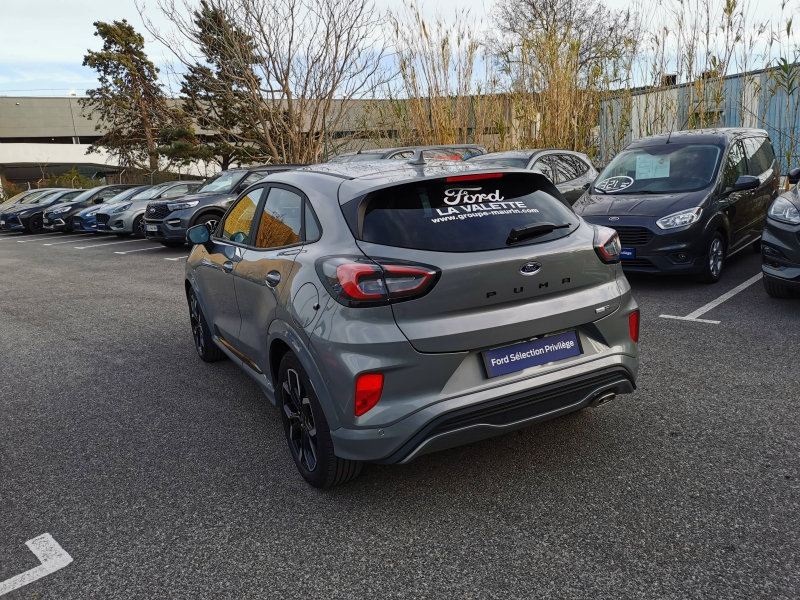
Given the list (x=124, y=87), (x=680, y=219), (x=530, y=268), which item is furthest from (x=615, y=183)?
(x=124, y=87)

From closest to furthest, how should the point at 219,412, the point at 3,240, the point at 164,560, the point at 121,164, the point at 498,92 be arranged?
the point at 164,560, the point at 219,412, the point at 498,92, the point at 3,240, the point at 121,164

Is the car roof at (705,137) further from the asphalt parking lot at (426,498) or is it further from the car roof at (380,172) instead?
the car roof at (380,172)

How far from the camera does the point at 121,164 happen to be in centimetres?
4631

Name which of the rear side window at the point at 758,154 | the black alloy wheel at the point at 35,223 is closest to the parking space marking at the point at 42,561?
the rear side window at the point at 758,154

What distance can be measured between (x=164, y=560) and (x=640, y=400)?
293 cm

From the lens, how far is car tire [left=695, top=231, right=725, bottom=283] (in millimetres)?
7465

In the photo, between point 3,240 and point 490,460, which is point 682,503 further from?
point 3,240

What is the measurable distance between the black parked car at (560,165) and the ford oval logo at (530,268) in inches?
272

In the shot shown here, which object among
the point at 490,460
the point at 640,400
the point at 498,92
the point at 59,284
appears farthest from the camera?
the point at 498,92

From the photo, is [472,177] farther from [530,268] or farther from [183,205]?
[183,205]

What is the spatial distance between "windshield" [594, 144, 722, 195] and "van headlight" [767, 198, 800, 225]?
1424 mm

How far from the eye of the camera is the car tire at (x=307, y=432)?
3135mm

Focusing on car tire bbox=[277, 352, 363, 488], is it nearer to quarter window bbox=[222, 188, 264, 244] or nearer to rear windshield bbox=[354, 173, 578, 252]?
rear windshield bbox=[354, 173, 578, 252]

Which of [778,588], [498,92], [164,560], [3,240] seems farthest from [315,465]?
[3,240]
